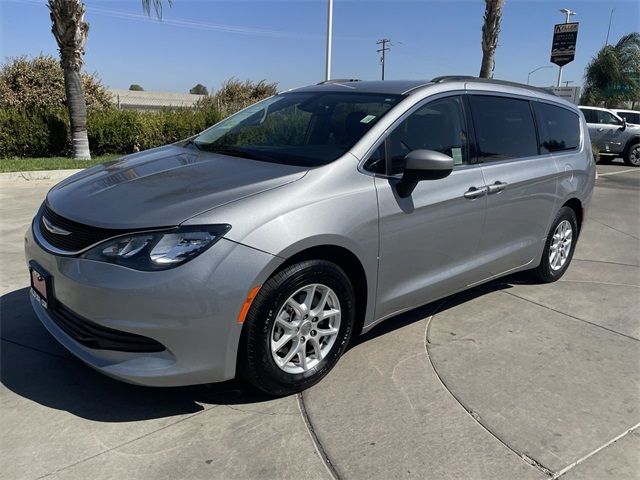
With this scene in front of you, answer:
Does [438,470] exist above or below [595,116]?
below

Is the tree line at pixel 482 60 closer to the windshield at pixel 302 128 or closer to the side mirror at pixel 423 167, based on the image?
the windshield at pixel 302 128

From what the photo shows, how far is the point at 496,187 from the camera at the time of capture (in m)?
4.00

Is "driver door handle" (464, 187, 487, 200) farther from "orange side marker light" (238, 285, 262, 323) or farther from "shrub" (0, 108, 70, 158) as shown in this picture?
"shrub" (0, 108, 70, 158)

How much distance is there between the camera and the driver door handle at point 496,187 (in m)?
3.94

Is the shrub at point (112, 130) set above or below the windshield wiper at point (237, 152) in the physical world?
below

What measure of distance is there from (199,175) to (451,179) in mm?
1690

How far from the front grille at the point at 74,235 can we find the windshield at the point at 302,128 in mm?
1123

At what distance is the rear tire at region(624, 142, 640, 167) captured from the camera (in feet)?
59.1

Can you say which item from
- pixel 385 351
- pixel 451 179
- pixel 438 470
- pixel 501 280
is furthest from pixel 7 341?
pixel 501 280

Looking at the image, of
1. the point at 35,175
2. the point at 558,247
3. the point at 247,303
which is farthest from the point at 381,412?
the point at 35,175

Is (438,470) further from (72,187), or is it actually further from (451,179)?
(72,187)

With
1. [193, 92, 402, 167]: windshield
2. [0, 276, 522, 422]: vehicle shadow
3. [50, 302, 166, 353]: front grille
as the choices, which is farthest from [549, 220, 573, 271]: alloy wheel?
[50, 302, 166, 353]: front grille

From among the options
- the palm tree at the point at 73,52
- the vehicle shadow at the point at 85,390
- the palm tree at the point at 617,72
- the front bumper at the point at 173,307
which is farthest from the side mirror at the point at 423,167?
the palm tree at the point at 617,72

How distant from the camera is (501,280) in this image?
Answer: 5.32 metres
